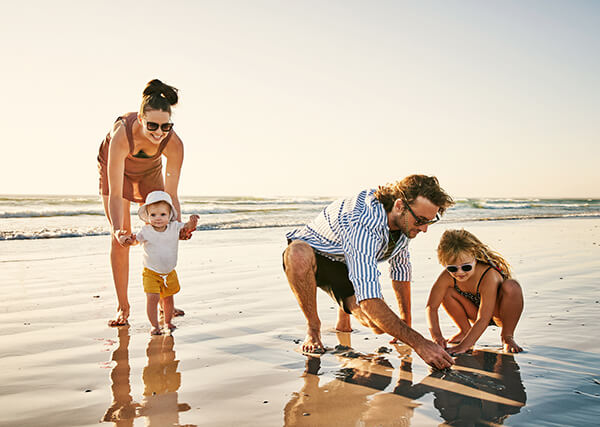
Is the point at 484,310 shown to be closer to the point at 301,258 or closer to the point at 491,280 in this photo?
the point at 491,280

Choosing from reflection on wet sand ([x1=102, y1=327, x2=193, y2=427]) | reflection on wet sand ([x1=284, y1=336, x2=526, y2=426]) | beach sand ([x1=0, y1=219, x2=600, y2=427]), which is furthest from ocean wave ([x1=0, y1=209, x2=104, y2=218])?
reflection on wet sand ([x1=284, y1=336, x2=526, y2=426])

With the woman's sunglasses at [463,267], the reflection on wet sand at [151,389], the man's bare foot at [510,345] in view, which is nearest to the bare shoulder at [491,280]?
the woman's sunglasses at [463,267]

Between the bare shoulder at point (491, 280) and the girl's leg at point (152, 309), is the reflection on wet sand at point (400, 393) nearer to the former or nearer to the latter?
the bare shoulder at point (491, 280)

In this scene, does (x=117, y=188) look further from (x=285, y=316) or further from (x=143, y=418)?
(x=143, y=418)

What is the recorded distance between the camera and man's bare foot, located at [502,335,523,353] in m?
3.21

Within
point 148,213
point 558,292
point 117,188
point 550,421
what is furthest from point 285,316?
point 558,292

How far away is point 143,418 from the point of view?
223 cm

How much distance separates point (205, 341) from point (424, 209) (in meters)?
1.71

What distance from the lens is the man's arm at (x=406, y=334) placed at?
2.59 metres

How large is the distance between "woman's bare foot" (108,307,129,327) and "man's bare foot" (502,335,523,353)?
8.94 ft

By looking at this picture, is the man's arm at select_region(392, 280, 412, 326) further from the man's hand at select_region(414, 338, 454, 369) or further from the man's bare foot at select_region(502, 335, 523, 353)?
the man's hand at select_region(414, 338, 454, 369)

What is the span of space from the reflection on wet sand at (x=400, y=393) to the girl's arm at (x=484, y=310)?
0.28 ft

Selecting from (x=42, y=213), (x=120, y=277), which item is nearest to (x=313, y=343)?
(x=120, y=277)

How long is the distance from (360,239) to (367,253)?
94 millimetres
